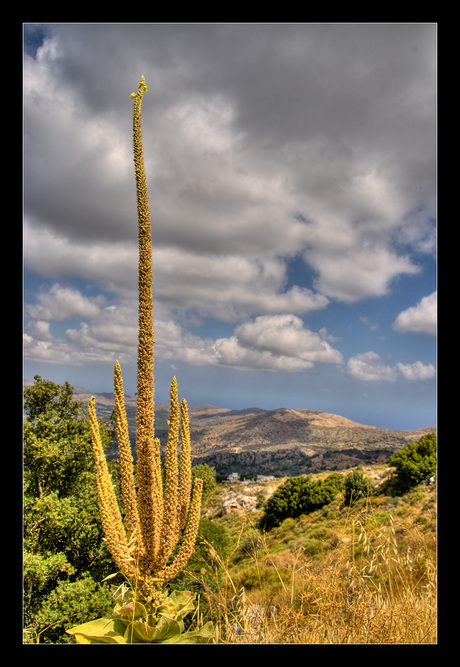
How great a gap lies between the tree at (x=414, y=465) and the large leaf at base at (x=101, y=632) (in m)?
35.4

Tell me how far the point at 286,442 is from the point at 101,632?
268 ft

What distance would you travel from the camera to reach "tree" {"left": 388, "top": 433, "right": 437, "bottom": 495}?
33062 mm

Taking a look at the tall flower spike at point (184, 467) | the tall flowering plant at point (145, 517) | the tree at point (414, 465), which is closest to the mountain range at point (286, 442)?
the tree at point (414, 465)

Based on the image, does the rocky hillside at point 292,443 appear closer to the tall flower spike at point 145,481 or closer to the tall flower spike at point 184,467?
the tall flower spike at point 184,467

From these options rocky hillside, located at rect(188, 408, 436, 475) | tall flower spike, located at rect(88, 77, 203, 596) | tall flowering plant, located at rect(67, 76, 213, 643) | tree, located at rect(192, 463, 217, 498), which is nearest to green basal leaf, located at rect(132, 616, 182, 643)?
tall flowering plant, located at rect(67, 76, 213, 643)

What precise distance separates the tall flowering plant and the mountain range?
5698 cm

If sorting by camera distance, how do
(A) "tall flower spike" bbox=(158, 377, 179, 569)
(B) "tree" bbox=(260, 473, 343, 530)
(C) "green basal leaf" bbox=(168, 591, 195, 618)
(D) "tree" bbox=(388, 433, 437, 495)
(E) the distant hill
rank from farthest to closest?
(E) the distant hill → (B) "tree" bbox=(260, 473, 343, 530) → (D) "tree" bbox=(388, 433, 437, 495) → (A) "tall flower spike" bbox=(158, 377, 179, 569) → (C) "green basal leaf" bbox=(168, 591, 195, 618)

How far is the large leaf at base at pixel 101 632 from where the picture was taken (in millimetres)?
3652

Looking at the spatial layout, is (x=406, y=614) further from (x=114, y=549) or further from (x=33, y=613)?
(x=33, y=613)

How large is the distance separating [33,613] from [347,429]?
77.8 meters

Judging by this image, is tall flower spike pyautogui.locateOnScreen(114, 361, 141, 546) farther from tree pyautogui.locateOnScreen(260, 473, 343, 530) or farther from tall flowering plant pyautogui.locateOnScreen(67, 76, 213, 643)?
tree pyautogui.locateOnScreen(260, 473, 343, 530)

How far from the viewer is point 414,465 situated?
33.2m
